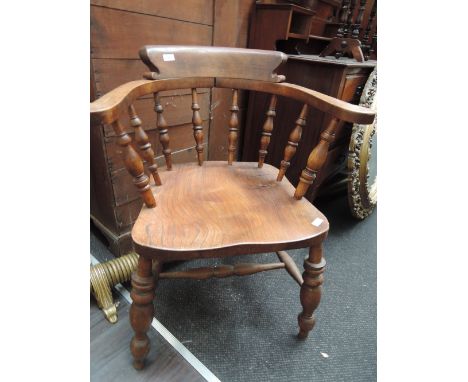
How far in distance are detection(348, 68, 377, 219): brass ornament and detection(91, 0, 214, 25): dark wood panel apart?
2.29 ft

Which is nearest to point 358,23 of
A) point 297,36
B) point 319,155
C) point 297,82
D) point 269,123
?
point 297,36

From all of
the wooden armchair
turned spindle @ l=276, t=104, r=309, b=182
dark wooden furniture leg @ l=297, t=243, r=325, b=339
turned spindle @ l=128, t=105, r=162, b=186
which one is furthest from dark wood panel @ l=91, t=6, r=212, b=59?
dark wooden furniture leg @ l=297, t=243, r=325, b=339

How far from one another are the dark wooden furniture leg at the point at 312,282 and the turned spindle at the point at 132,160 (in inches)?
18.1

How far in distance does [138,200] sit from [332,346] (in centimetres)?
89

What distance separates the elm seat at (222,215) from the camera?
66 cm

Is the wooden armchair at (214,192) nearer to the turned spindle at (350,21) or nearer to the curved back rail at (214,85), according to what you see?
the curved back rail at (214,85)

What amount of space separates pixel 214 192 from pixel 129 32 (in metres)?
0.55

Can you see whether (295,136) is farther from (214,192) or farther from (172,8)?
(172,8)

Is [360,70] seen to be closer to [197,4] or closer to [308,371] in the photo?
A: [197,4]

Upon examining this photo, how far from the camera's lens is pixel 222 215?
0.76 metres

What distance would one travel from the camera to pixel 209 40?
1128 millimetres

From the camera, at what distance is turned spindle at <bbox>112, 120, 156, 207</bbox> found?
62cm

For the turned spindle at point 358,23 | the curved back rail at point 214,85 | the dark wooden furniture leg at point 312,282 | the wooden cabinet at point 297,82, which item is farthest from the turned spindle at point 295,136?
the turned spindle at point 358,23
